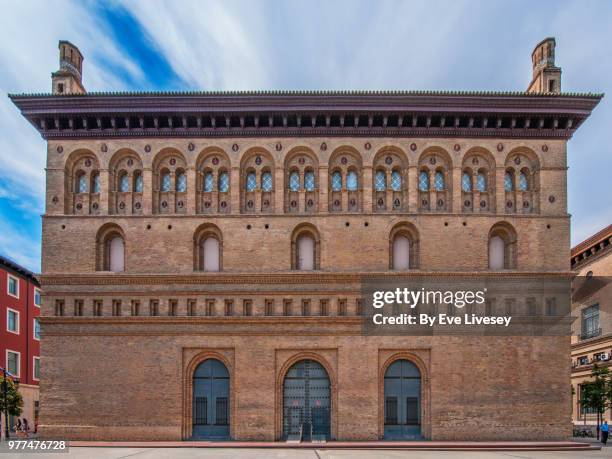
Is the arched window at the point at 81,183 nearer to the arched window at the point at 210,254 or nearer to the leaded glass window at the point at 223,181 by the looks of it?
the arched window at the point at 210,254

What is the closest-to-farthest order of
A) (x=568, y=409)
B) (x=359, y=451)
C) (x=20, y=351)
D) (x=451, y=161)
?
(x=359, y=451) → (x=568, y=409) → (x=451, y=161) → (x=20, y=351)

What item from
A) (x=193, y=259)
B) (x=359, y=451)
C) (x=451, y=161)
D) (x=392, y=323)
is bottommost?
(x=359, y=451)

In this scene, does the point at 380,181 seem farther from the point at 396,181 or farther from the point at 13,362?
the point at 13,362

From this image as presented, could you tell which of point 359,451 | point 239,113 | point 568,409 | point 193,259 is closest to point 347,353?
point 359,451

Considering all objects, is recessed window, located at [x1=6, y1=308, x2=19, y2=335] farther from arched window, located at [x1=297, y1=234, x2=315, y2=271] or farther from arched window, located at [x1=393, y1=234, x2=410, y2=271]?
arched window, located at [x1=393, y1=234, x2=410, y2=271]

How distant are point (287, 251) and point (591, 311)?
25.6 m

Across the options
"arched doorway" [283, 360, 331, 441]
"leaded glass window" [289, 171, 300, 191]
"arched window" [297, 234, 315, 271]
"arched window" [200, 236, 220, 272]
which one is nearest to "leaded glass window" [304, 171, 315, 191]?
"leaded glass window" [289, 171, 300, 191]

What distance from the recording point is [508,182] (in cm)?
2858

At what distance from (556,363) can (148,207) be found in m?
21.8

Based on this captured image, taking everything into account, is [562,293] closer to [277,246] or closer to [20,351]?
[277,246]

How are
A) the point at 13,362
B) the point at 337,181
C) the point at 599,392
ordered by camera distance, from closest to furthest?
the point at 337,181, the point at 599,392, the point at 13,362

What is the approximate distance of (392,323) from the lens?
88.3 ft

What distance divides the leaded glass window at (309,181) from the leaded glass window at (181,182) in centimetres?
628

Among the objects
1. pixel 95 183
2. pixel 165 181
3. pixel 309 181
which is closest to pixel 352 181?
pixel 309 181
